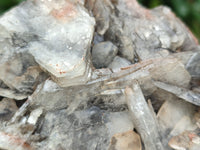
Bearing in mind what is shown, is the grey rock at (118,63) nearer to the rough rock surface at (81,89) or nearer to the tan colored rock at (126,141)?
the rough rock surface at (81,89)

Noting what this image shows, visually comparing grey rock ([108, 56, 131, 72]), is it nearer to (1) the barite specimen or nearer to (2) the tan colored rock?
(1) the barite specimen

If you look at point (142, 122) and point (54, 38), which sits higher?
point (54, 38)

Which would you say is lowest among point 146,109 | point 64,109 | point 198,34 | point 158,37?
point 198,34

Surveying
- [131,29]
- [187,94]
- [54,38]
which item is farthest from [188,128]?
[54,38]

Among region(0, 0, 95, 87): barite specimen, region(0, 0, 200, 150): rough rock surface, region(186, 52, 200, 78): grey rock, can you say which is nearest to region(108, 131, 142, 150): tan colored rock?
region(0, 0, 200, 150): rough rock surface

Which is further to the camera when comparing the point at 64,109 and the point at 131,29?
the point at 131,29

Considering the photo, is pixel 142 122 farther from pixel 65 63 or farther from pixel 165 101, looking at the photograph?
pixel 65 63
